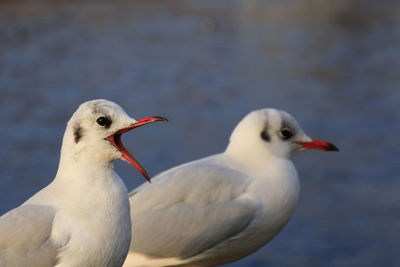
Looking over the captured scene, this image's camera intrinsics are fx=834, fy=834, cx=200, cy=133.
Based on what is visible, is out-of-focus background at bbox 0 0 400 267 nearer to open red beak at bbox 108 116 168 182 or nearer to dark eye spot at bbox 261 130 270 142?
→ dark eye spot at bbox 261 130 270 142

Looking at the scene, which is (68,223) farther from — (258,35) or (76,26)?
(76,26)

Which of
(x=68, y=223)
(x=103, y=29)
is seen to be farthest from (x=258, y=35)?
(x=68, y=223)

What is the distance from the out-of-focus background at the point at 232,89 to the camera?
9258 mm

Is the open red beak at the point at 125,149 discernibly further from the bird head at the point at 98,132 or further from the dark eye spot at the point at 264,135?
the dark eye spot at the point at 264,135

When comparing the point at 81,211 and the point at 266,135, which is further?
the point at 266,135

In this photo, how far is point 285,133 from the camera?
5.27m

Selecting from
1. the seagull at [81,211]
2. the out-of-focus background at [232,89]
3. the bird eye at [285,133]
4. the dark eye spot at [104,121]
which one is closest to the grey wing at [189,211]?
the bird eye at [285,133]

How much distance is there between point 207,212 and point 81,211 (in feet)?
4.70

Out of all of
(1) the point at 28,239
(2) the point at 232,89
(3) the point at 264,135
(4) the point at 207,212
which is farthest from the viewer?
(2) the point at 232,89

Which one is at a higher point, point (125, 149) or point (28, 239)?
point (125, 149)

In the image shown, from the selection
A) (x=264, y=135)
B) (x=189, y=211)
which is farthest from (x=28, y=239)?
(x=264, y=135)

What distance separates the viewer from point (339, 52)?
853 inches

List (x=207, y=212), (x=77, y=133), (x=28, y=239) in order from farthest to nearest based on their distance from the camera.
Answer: (x=207, y=212) < (x=77, y=133) < (x=28, y=239)

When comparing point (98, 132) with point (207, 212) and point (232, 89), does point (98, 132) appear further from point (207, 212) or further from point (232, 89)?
point (232, 89)
